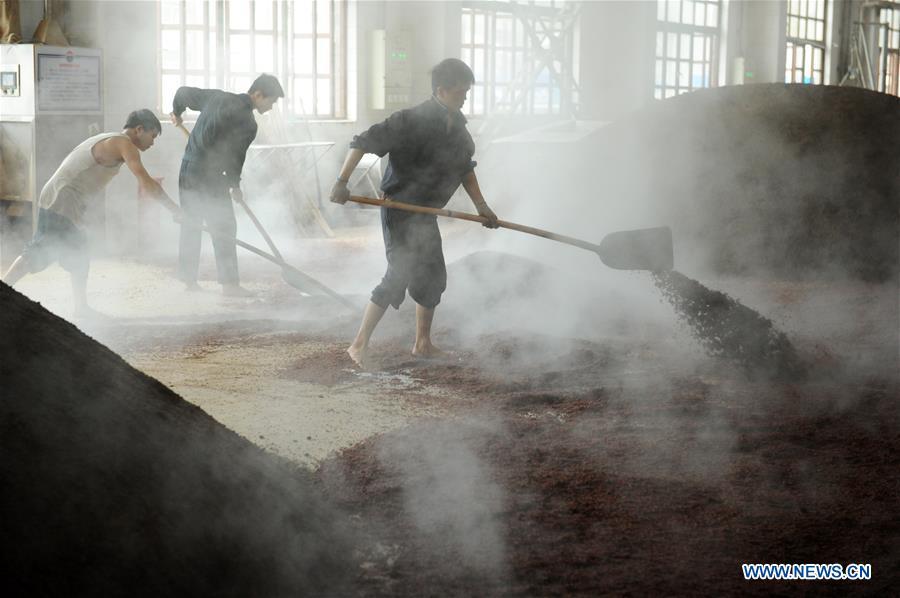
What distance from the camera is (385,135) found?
4.59 metres

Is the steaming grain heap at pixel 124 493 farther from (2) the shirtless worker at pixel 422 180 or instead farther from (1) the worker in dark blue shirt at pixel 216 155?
(1) the worker in dark blue shirt at pixel 216 155

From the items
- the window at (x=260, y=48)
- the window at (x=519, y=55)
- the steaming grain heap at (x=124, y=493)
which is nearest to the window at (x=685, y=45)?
the window at (x=519, y=55)

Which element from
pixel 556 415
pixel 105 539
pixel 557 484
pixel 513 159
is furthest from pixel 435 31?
pixel 105 539

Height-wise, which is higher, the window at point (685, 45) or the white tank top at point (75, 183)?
the window at point (685, 45)

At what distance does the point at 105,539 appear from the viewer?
1.91 metres

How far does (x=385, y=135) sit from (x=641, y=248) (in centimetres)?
130

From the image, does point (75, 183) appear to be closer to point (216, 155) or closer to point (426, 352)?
point (216, 155)

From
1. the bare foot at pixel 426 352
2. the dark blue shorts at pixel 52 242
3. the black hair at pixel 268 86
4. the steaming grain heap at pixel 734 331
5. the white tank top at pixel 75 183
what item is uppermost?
the black hair at pixel 268 86

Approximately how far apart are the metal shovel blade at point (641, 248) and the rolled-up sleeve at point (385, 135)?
1081 millimetres

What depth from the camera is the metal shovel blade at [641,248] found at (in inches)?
193

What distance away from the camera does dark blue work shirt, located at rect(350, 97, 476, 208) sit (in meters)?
4.60

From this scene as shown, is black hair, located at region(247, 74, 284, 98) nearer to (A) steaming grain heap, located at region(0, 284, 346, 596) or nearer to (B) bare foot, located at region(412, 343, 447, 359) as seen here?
(B) bare foot, located at region(412, 343, 447, 359)

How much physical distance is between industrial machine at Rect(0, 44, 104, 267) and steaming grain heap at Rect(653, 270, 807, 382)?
5.04 metres

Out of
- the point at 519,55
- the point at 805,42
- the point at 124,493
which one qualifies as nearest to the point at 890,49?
the point at 805,42
